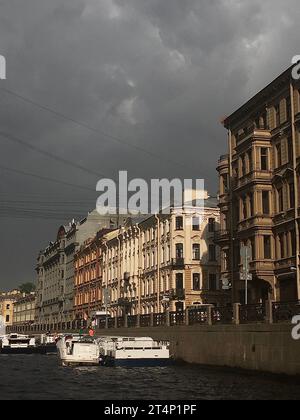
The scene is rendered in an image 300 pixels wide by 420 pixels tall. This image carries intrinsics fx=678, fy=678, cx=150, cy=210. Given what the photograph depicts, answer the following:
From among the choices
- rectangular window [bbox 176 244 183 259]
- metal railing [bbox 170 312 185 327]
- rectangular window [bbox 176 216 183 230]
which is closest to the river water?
Result: metal railing [bbox 170 312 185 327]

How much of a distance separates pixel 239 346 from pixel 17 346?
38303 millimetres

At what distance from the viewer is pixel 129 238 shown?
9281 centimetres

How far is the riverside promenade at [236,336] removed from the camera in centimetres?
3447

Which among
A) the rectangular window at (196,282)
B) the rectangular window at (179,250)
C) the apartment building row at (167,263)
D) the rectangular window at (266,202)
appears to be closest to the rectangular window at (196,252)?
the apartment building row at (167,263)

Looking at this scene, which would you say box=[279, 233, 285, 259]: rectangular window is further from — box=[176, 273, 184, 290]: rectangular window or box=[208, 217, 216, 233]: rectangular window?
box=[208, 217, 216, 233]: rectangular window

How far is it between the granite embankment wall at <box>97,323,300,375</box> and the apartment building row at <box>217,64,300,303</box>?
8.10 meters

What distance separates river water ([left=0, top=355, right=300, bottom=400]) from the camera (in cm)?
2811

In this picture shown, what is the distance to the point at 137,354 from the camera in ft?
151

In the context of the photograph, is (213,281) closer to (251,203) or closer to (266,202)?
(251,203)

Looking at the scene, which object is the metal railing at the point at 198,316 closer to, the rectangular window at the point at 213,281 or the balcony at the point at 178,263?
the balcony at the point at 178,263

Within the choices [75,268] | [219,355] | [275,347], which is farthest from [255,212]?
[75,268]

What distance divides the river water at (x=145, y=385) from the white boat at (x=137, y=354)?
2.28 m
